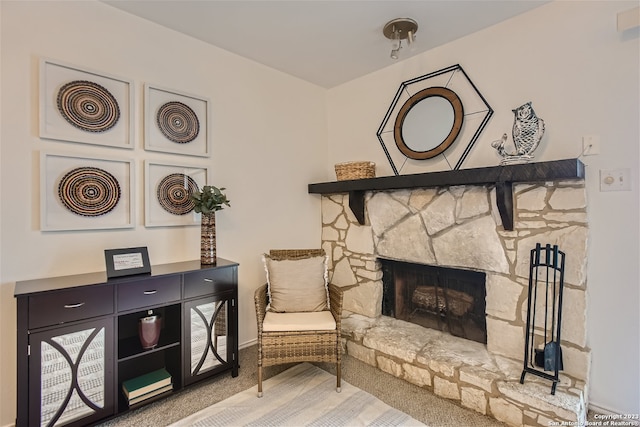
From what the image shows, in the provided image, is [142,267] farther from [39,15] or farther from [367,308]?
[367,308]

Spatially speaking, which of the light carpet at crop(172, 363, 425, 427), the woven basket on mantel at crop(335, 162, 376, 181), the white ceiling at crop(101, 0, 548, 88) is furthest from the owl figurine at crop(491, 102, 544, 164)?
the light carpet at crop(172, 363, 425, 427)

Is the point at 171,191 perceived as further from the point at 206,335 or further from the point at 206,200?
the point at 206,335

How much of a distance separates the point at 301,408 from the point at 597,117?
250 cm

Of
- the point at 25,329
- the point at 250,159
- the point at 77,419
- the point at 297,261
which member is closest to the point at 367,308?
the point at 297,261

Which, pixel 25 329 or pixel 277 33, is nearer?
pixel 25 329

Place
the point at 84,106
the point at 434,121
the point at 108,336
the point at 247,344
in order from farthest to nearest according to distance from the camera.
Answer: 1. the point at 247,344
2. the point at 434,121
3. the point at 84,106
4. the point at 108,336

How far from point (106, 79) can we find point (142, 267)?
126 cm

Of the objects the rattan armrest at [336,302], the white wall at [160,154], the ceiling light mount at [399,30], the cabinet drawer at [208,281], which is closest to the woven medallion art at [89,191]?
the white wall at [160,154]

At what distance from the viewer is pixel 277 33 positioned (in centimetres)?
238

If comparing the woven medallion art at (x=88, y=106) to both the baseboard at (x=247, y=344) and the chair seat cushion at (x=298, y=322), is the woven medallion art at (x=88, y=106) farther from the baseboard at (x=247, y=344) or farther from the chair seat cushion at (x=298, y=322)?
the baseboard at (x=247, y=344)

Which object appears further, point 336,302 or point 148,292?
point 336,302

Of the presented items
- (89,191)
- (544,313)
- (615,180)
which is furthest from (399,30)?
(89,191)

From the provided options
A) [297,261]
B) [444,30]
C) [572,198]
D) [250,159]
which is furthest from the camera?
[250,159]

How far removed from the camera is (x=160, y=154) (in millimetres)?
2283
